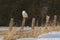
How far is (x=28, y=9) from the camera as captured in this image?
22906 millimetres

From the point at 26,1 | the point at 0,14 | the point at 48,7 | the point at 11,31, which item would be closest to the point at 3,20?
the point at 0,14

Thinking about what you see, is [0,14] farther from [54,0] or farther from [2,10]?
[54,0]

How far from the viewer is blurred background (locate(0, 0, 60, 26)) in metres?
22.6

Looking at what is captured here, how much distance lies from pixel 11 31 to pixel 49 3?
1200 centimetres

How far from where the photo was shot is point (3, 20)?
74.6 ft

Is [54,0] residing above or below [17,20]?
above

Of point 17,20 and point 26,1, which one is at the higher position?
point 26,1

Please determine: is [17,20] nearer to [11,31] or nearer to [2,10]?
[2,10]

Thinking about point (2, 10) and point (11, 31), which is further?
point (2, 10)

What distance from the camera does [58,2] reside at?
2348cm

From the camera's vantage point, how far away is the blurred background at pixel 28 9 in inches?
889

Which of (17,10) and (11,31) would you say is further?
(17,10)

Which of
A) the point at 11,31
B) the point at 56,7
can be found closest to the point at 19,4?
the point at 56,7

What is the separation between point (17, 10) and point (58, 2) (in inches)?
150
